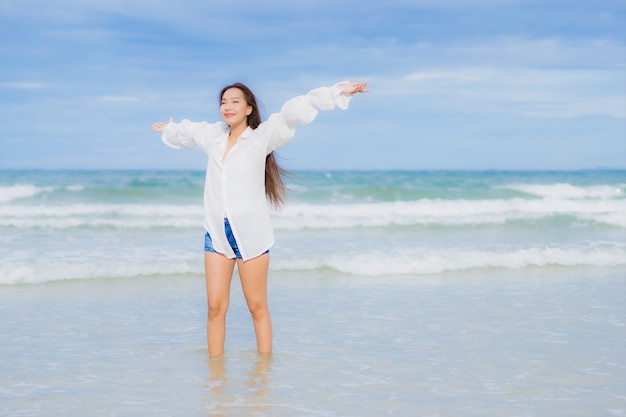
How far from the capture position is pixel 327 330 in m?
7.12

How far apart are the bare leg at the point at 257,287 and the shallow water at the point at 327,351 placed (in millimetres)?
273

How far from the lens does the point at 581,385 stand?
533 cm

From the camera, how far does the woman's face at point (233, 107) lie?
5.40 m

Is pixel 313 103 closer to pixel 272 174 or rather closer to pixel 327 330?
pixel 272 174

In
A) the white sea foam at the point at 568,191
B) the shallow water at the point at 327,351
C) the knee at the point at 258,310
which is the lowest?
the shallow water at the point at 327,351

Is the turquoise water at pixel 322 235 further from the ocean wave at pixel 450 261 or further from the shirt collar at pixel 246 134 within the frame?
the shirt collar at pixel 246 134

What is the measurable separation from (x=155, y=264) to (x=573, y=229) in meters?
→ 10.8

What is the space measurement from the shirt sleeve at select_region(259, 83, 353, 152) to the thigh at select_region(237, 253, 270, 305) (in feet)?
2.78

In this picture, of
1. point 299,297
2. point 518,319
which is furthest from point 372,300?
point 518,319

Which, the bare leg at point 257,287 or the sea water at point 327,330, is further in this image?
the bare leg at point 257,287

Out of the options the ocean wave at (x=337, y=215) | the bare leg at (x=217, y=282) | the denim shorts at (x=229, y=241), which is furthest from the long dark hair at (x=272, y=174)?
the ocean wave at (x=337, y=215)

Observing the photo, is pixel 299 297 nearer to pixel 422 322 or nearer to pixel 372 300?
pixel 372 300

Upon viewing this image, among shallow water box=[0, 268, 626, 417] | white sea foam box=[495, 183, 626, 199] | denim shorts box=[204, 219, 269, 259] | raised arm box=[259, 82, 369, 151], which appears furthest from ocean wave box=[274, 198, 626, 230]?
raised arm box=[259, 82, 369, 151]

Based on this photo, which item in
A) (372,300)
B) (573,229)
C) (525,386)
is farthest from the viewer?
(573,229)
